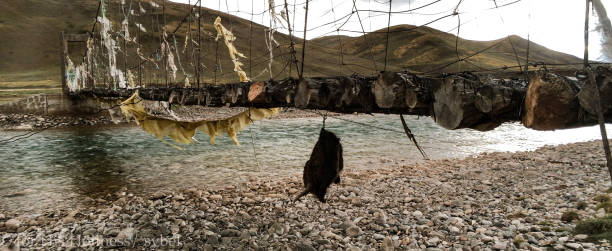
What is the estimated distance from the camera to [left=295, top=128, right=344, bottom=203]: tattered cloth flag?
2861 mm

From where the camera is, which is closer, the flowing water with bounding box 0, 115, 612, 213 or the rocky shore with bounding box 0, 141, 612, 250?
the rocky shore with bounding box 0, 141, 612, 250

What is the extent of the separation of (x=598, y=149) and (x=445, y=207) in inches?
275

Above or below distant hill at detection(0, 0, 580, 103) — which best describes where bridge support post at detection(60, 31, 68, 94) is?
below

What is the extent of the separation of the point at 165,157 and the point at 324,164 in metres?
7.67

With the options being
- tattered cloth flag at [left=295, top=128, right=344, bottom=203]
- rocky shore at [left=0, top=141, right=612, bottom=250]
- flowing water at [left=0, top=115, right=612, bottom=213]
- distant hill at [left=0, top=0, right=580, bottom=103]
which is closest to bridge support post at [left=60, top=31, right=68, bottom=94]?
flowing water at [left=0, top=115, right=612, bottom=213]

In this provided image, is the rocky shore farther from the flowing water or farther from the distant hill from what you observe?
the distant hill

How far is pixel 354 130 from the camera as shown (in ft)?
49.2

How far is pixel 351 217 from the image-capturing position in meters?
4.19

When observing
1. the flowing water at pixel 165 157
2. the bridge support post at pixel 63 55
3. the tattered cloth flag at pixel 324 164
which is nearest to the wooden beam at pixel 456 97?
the tattered cloth flag at pixel 324 164

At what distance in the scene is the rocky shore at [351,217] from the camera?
3498 millimetres

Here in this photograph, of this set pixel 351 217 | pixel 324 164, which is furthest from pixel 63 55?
pixel 324 164

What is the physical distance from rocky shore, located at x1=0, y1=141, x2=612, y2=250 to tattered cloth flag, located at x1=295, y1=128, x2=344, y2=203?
3.04 ft

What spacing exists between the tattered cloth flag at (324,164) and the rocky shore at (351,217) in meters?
0.93

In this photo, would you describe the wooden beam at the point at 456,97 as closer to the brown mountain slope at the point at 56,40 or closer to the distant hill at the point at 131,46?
the distant hill at the point at 131,46
